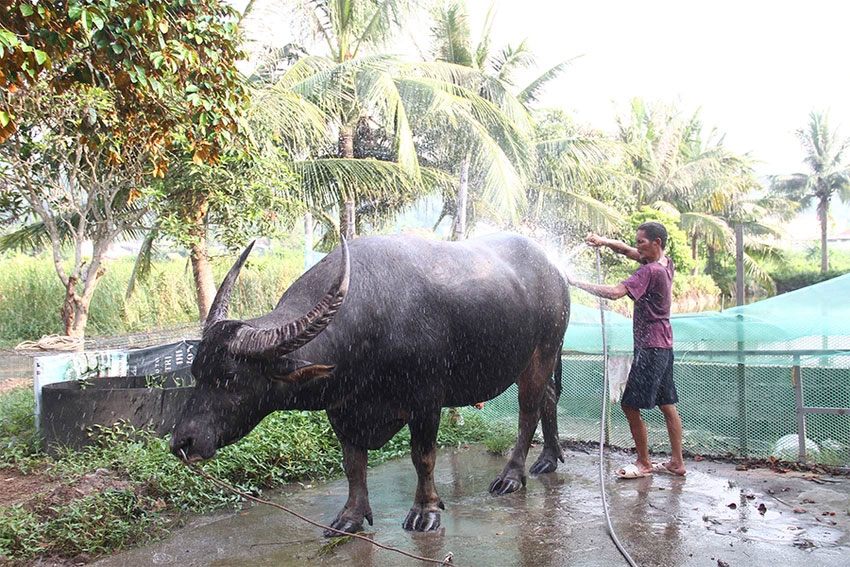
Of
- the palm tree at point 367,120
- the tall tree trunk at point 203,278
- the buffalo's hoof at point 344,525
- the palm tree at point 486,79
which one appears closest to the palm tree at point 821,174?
the palm tree at point 486,79

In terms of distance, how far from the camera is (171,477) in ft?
16.6

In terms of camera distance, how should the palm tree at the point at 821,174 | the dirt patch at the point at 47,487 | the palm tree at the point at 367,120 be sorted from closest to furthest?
the dirt patch at the point at 47,487
the palm tree at the point at 367,120
the palm tree at the point at 821,174

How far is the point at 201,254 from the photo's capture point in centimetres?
1000

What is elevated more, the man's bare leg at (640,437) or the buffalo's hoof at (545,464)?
the man's bare leg at (640,437)

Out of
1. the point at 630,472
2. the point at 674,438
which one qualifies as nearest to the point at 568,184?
the point at 674,438

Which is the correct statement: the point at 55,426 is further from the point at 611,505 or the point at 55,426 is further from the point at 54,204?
the point at 611,505

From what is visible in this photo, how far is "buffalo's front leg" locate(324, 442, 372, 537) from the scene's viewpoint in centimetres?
443

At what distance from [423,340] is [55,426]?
3.51 meters

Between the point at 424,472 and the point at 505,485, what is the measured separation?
0.98m

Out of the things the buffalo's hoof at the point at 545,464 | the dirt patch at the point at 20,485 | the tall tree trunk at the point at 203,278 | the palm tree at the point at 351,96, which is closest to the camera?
the dirt patch at the point at 20,485

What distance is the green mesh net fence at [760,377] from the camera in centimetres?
549

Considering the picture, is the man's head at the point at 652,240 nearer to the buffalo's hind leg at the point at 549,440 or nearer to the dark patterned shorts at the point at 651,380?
the dark patterned shorts at the point at 651,380

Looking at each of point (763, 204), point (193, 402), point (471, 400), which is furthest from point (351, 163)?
point (763, 204)

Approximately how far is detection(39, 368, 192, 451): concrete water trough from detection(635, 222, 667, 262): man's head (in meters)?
3.63
